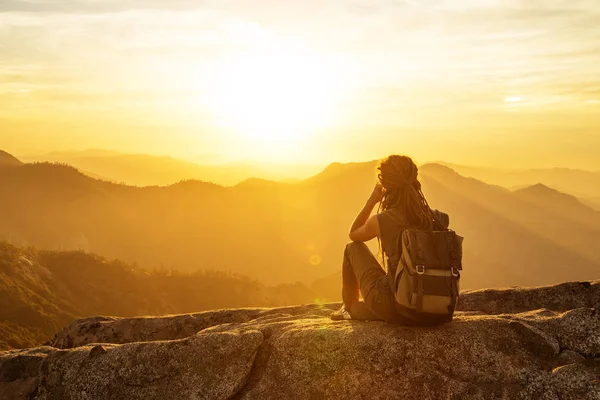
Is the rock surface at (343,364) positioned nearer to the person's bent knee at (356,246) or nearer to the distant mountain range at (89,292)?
the person's bent knee at (356,246)

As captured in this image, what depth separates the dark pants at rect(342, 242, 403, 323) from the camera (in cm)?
816

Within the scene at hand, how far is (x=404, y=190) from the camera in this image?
25.2ft

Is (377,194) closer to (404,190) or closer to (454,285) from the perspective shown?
(404,190)

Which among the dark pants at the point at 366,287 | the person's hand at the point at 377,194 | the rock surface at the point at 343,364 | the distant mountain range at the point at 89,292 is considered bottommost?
the distant mountain range at the point at 89,292

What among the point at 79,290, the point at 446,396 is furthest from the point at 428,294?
the point at 79,290

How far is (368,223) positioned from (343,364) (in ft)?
7.94

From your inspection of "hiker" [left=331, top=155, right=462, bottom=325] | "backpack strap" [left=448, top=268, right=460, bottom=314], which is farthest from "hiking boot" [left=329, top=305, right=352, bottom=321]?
"backpack strap" [left=448, top=268, right=460, bottom=314]

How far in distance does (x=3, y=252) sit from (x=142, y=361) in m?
104

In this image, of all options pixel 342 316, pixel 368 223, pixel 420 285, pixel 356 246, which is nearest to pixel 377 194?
pixel 368 223

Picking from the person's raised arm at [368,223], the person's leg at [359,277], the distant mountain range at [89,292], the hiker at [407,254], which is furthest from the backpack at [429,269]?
the distant mountain range at [89,292]

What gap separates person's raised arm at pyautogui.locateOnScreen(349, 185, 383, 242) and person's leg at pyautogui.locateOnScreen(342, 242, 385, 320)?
318 mm

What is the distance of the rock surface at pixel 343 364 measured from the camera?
24.1ft

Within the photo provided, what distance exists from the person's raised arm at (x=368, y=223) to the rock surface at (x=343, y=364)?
1673mm

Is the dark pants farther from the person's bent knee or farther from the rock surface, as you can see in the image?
the rock surface
